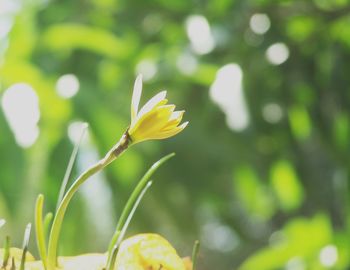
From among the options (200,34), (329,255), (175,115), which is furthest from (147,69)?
A: (175,115)

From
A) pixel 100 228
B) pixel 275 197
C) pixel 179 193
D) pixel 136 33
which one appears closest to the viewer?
pixel 100 228

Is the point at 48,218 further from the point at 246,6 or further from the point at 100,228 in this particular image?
the point at 246,6

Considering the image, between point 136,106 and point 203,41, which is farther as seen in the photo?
point 203,41

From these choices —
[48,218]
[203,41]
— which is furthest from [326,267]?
[48,218]

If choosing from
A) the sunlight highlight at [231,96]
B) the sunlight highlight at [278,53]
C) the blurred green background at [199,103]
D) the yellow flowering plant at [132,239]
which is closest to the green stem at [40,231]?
the yellow flowering plant at [132,239]

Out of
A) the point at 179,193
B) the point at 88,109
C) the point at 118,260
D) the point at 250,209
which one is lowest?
the point at 250,209

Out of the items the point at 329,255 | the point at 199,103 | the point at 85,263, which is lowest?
the point at 329,255

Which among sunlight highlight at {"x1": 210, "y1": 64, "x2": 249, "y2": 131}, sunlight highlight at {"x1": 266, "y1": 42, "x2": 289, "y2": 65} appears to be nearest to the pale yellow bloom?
sunlight highlight at {"x1": 210, "y1": 64, "x2": 249, "y2": 131}

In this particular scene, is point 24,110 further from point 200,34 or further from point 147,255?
point 147,255
